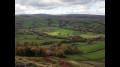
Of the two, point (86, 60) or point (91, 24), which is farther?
point (91, 24)
